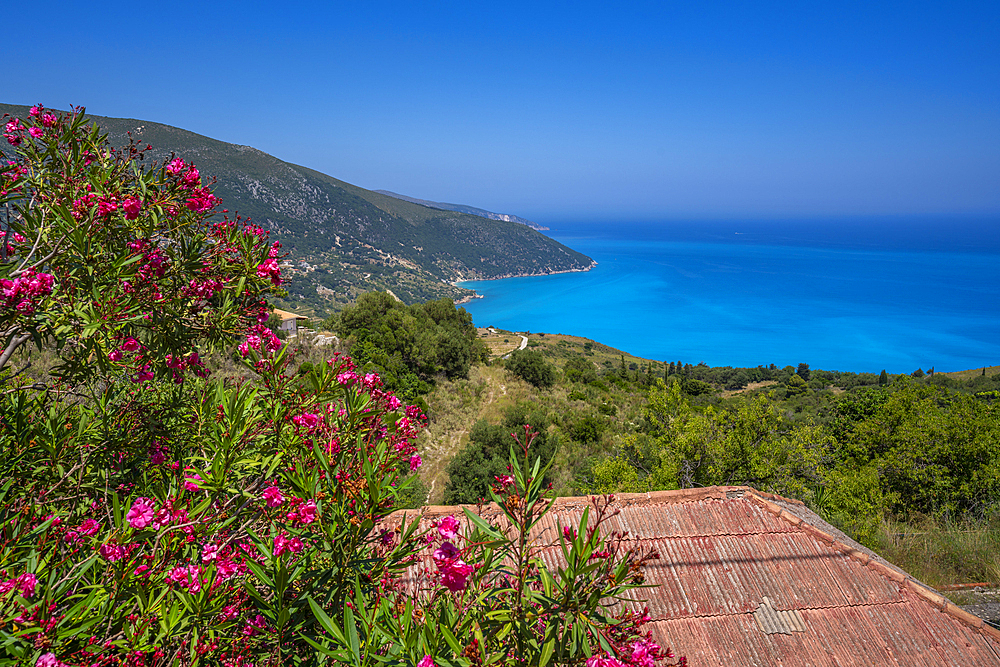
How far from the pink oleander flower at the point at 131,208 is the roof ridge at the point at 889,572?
7.30m

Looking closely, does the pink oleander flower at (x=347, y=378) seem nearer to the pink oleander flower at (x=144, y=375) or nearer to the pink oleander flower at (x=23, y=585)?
the pink oleander flower at (x=144, y=375)

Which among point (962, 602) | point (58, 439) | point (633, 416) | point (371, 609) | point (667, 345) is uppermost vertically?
point (58, 439)

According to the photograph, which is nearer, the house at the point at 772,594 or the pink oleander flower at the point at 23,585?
the pink oleander flower at the point at 23,585

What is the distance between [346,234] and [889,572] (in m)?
129

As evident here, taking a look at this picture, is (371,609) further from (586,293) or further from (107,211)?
(586,293)

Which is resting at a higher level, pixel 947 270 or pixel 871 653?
pixel 947 270

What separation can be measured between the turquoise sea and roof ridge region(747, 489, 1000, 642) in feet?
216

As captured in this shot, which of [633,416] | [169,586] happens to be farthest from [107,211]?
[633,416]

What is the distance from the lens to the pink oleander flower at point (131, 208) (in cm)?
265

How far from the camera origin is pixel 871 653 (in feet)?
15.6

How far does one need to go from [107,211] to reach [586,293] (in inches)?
4908

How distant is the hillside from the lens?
308 feet

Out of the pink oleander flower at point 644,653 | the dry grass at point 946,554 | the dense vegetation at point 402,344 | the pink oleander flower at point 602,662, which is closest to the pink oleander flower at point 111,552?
the pink oleander flower at point 602,662

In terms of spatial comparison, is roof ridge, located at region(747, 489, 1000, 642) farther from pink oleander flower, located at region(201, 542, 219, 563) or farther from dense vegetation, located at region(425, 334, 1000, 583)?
pink oleander flower, located at region(201, 542, 219, 563)
